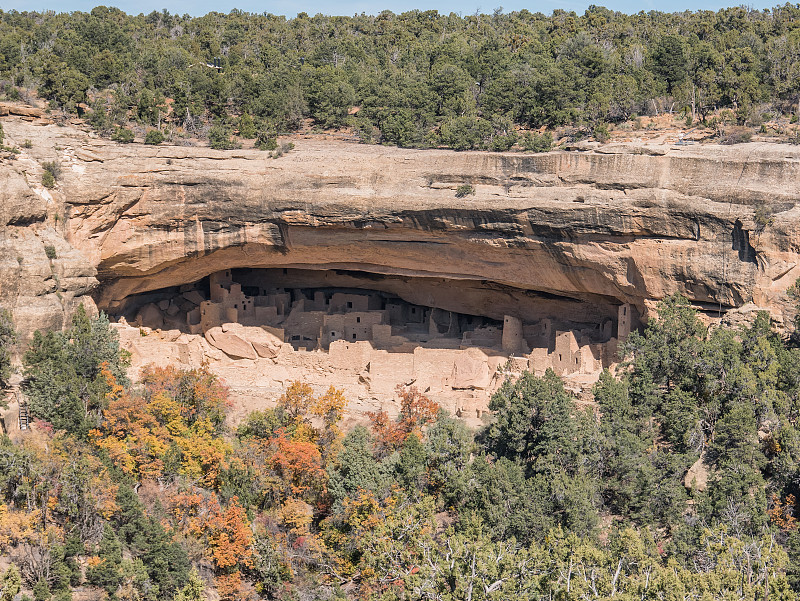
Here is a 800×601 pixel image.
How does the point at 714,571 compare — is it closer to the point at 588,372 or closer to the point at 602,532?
the point at 602,532

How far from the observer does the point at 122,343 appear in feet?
96.1

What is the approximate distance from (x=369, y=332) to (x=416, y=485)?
806cm

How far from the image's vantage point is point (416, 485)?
939 inches

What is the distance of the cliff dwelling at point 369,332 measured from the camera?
28.5 m

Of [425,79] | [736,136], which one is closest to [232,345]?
[425,79]

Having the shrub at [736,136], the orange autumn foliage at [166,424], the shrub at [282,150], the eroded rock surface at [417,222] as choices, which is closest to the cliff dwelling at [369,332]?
the eroded rock surface at [417,222]

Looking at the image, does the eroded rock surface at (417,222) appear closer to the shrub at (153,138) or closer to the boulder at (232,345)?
the boulder at (232,345)

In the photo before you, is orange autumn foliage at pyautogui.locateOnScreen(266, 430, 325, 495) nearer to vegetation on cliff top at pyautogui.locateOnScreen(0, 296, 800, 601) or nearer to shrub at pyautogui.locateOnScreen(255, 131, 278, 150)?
vegetation on cliff top at pyautogui.locateOnScreen(0, 296, 800, 601)

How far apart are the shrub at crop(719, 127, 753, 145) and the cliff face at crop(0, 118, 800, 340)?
1.33 meters

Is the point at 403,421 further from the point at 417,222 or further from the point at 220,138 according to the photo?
the point at 220,138

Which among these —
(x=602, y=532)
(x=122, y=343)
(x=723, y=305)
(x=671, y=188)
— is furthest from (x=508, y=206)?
(x=122, y=343)

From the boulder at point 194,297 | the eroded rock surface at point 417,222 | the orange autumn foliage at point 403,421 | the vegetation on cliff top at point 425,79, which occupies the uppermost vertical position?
the vegetation on cliff top at point 425,79

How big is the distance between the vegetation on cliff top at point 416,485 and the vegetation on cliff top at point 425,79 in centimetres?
822

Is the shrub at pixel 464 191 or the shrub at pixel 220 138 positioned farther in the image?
the shrub at pixel 220 138
